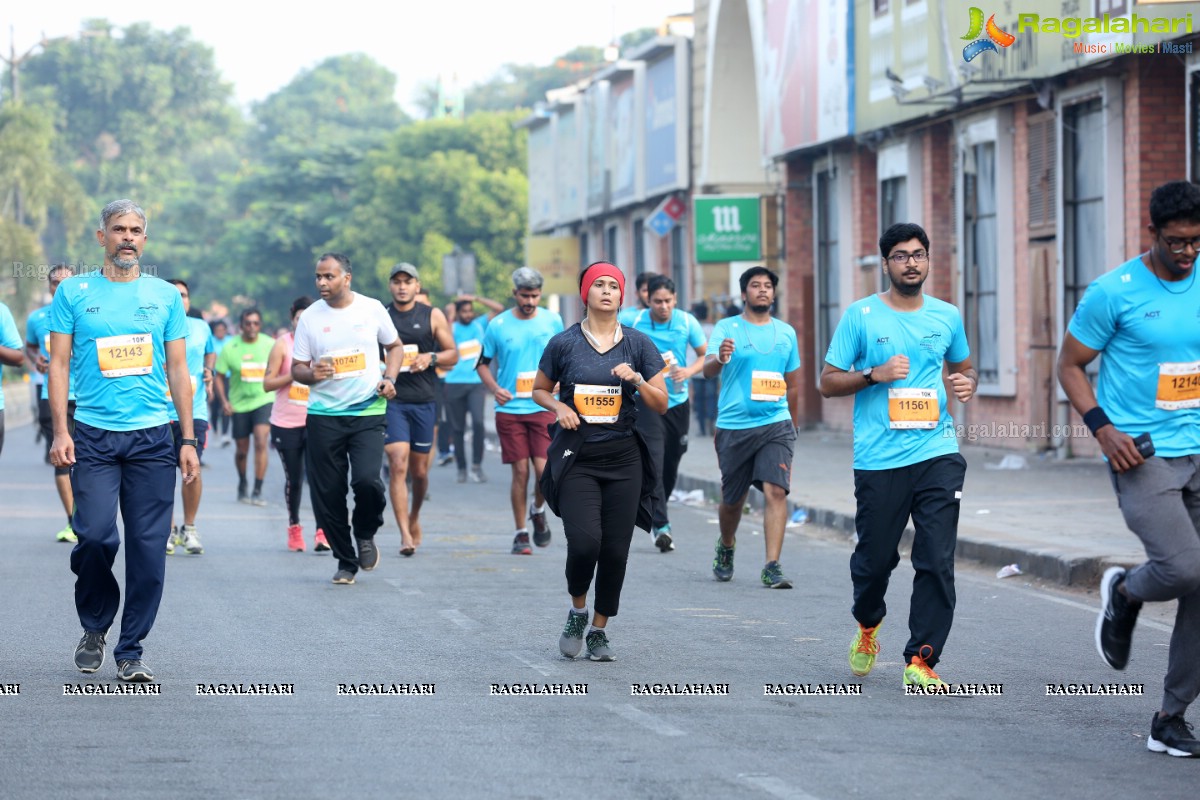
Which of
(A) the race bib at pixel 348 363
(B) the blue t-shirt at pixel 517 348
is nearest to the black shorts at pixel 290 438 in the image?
(B) the blue t-shirt at pixel 517 348

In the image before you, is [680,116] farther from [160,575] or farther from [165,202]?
[165,202]

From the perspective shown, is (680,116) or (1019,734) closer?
(1019,734)

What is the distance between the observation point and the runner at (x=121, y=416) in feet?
27.4

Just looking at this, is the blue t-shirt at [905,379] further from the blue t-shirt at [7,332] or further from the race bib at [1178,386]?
the blue t-shirt at [7,332]

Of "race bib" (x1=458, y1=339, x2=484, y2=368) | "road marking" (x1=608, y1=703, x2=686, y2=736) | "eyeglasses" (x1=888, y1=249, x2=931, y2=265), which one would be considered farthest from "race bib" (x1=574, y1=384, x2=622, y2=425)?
"race bib" (x1=458, y1=339, x2=484, y2=368)

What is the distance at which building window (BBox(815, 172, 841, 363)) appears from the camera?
28750 millimetres

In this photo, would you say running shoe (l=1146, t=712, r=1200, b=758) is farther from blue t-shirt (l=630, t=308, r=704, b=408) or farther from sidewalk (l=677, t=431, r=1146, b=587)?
blue t-shirt (l=630, t=308, r=704, b=408)

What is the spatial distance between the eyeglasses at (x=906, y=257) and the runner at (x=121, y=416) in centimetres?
296

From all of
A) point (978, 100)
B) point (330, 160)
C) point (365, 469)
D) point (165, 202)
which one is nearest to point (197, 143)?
point (165, 202)

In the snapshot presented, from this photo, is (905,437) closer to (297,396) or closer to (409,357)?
(409,357)

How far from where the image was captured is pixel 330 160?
82125mm

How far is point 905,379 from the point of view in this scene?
839cm

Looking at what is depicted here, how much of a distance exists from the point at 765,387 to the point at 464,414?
1112 centimetres

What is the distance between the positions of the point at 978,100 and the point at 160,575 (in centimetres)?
1527
